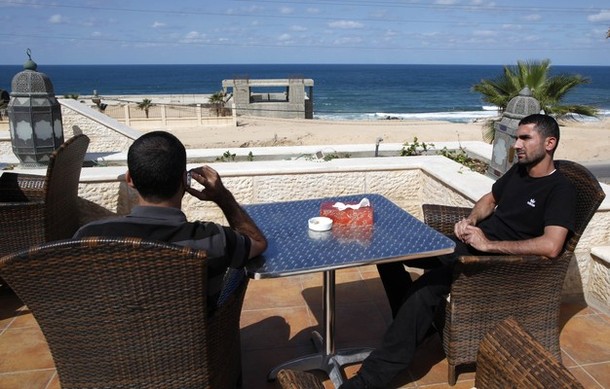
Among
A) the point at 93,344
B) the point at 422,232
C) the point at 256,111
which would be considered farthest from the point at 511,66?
the point at 256,111

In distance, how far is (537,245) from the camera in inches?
93.8

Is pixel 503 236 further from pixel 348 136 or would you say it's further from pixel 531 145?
pixel 348 136

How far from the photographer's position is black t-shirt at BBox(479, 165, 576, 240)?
94.7 inches

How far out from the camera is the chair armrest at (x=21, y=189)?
356 centimetres

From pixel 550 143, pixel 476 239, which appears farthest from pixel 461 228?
pixel 550 143

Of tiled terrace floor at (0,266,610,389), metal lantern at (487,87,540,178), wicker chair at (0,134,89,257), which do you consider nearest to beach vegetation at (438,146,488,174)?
metal lantern at (487,87,540,178)

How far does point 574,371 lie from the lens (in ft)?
8.76

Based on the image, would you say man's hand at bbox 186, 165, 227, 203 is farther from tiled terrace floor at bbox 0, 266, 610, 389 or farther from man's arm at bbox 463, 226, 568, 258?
man's arm at bbox 463, 226, 568, 258

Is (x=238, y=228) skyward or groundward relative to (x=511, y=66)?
groundward

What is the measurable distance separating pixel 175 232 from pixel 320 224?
867mm

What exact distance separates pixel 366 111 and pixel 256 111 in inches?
629

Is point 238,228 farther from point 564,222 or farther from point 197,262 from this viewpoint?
point 564,222

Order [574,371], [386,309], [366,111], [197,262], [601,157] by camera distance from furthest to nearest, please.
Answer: [366,111] < [601,157] < [386,309] < [574,371] < [197,262]

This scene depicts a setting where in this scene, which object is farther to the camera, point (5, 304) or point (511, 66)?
point (511, 66)
